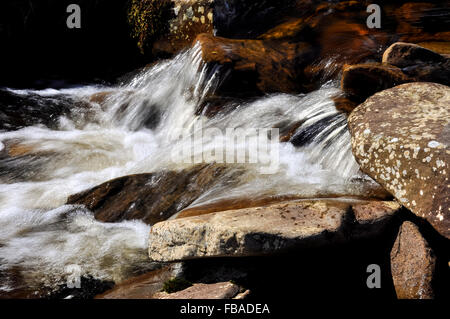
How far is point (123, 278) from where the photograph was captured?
11.8 feet

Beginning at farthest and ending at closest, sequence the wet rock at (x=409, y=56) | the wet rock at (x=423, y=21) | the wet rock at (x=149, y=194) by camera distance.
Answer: the wet rock at (x=423, y=21)
the wet rock at (x=409, y=56)
the wet rock at (x=149, y=194)

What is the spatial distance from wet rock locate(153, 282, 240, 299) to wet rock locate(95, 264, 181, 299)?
0.13 meters

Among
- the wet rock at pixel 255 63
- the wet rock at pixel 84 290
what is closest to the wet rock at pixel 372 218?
the wet rock at pixel 84 290

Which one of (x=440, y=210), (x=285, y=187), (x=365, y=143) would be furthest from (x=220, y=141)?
(x=440, y=210)

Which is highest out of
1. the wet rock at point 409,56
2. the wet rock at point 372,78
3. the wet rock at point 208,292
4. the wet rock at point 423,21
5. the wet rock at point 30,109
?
the wet rock at point 423,21

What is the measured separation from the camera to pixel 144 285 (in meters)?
3.47

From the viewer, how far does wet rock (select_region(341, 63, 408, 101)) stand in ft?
15.7

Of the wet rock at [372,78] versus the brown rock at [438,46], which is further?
the brown rock at [438,46]

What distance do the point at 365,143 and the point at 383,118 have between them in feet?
0.96

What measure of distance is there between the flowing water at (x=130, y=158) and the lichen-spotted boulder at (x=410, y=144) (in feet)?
1.47

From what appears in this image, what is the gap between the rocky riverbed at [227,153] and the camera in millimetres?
3270

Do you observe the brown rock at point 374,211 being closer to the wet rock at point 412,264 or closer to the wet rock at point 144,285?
the wet rock at point 412,264

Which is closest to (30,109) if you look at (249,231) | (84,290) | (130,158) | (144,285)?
(130,158)

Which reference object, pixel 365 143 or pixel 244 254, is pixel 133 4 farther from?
pixel 244 254
